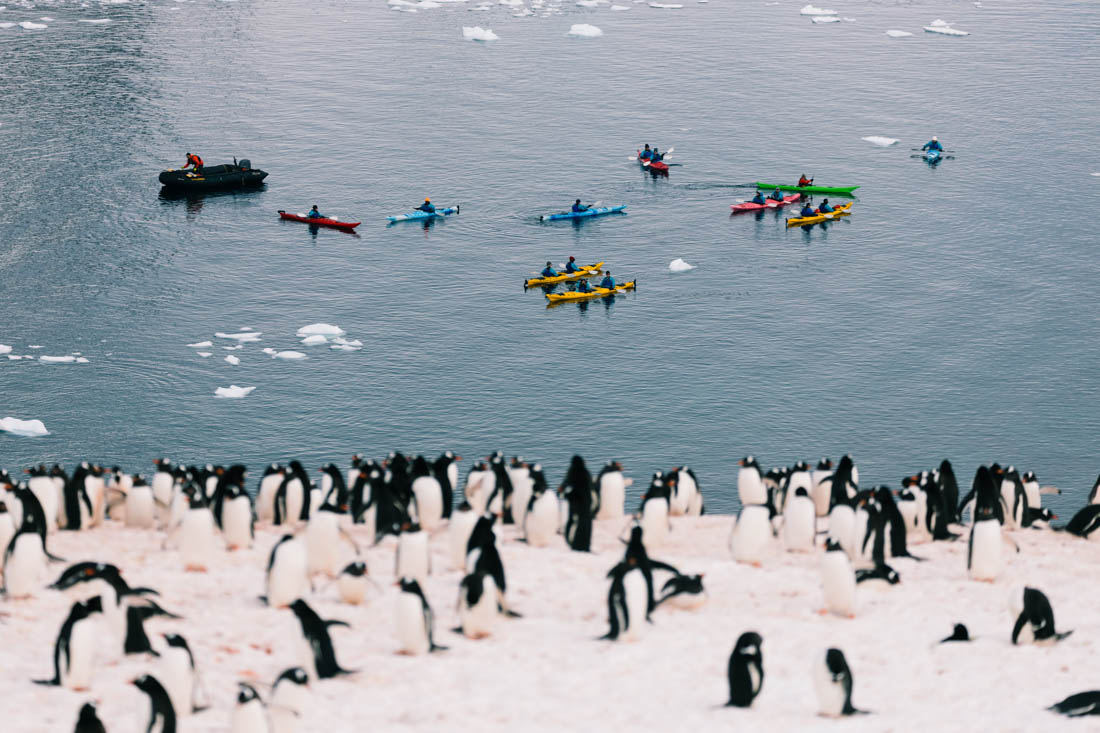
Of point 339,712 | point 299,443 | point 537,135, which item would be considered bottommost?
point 299,443

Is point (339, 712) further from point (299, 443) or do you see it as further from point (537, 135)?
point (537, 135)

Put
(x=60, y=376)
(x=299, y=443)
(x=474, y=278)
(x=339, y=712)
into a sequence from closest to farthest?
(x=339, y=712) → (x=299, y=443) → (x=60, y=376) → (x=474, y=278)

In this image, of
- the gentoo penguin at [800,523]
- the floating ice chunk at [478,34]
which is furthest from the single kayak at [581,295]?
the floating ice chunk at [478,34]

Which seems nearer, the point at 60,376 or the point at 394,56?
the point at 60,376

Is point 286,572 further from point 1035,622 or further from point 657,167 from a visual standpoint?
point 657,167

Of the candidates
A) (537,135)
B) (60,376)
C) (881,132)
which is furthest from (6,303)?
(881,132)

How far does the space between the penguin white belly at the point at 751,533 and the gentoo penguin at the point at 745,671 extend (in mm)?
7147

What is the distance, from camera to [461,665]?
73.4 feet

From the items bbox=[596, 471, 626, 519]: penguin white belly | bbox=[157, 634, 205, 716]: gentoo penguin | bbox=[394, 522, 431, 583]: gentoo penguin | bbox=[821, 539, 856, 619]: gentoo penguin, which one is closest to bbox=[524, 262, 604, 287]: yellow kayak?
bbox=[596, 471, 626, 519]: penguin white belly

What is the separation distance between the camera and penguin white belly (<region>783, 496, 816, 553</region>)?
1164 inches

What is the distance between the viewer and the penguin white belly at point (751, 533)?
28.5 meters

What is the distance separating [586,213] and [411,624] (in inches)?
2569

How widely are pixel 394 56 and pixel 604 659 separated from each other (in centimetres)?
10527

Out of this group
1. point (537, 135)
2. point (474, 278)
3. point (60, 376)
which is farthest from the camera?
point (537, 135)
